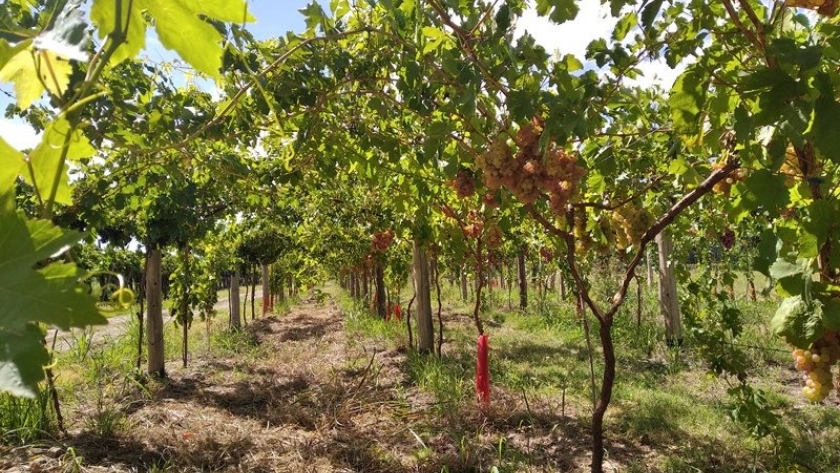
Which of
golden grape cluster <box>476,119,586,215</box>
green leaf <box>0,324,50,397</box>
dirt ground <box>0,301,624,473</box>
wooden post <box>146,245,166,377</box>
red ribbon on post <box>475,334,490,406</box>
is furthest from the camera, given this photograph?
wooden post <box>146,245,166,377</box>

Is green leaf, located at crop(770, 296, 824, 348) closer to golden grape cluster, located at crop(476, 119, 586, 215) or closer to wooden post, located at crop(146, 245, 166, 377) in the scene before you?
golden grape cluster, located at crop(476, 119, 586, 215)

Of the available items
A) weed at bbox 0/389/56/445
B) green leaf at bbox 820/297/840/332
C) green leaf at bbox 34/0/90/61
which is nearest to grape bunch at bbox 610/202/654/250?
green leaf at bbox 820/297/840/332

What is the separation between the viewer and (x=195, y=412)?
4.35m

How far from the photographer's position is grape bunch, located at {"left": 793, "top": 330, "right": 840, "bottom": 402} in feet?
4.75

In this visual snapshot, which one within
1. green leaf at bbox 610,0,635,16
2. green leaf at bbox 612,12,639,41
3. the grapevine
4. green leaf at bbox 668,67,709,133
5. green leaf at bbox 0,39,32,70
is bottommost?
green leaf at bbox 0,39,32,70

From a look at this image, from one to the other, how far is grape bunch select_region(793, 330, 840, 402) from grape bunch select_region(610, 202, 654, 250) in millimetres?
835

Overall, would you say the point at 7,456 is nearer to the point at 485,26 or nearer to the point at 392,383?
the point at 392,383

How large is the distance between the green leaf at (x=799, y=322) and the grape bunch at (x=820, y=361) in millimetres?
355

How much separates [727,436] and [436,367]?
2548 millimetres

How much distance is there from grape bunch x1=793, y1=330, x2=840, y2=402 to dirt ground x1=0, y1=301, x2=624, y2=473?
1.91m

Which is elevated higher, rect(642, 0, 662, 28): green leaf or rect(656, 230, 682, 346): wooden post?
rect(642, 0, 662, 28): green leaf

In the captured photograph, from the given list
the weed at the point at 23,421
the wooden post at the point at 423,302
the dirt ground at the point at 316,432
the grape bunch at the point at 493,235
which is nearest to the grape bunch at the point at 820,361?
the dirt ground at the point at 316,432

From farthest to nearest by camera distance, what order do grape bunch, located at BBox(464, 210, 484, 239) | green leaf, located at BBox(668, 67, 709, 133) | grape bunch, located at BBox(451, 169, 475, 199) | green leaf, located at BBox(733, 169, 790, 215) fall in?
grape bunch, located at BBox(464, 210, 484, 239)
grape bunch, located at BBox(451, 169, 475, 199)
green leaf, located at BBox(668, 67, 709, 133)
green leaf, located at BBox(733, 169, 790, 215)

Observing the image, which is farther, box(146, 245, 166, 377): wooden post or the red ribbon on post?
box(146, 245, 166, 377): wooden post
